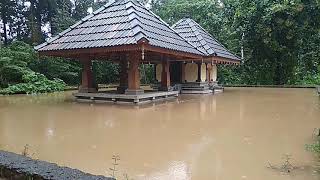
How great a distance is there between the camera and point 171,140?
6438mm

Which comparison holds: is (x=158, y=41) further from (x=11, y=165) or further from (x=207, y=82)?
(x=11, y=165)

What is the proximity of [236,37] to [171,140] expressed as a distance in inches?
774

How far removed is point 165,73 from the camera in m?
16.3

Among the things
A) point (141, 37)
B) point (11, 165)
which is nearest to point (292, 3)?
point (141, 37)

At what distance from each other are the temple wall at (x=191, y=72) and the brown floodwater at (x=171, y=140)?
890 centimetres

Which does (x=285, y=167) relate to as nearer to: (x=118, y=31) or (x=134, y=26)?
(x=134, y=26)

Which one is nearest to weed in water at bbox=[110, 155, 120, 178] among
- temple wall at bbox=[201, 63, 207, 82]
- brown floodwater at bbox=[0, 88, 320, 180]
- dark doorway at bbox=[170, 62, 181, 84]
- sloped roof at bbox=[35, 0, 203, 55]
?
brown floodwater at bbox=[0, 88, 320, 180]

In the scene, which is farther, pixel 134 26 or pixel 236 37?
pixel 236 37

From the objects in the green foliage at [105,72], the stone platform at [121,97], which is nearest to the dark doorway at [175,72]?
the stone platform at [121,97]

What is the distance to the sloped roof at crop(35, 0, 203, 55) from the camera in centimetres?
A: 1220

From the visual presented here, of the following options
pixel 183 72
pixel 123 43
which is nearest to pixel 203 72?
pixel 183 72

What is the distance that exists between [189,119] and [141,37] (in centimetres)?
369

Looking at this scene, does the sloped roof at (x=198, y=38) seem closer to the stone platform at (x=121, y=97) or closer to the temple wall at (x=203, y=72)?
the temple wall at (x=203, y=72)

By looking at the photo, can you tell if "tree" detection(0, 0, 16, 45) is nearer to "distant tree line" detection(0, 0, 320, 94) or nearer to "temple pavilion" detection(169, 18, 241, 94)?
"distant tree line" detection(0, 0, 320, 94)
